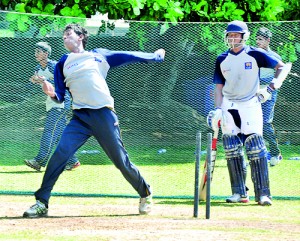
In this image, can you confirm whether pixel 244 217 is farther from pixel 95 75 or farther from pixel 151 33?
pixel 151 33

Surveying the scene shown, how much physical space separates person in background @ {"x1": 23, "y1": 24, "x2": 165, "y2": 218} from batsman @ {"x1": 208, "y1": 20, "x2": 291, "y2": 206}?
1.40m

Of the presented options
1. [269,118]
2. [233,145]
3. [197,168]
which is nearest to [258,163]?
[233,145]

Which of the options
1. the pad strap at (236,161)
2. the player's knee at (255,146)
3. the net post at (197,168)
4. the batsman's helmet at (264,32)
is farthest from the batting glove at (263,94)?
the net post at (197,168)

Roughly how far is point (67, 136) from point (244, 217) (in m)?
1.93

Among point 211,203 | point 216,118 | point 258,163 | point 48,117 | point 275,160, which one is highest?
point 48,117

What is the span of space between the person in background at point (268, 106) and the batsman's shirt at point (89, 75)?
301 centimetres

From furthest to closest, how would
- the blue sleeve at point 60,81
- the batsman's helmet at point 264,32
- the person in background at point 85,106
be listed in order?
the batsman's helmet at point 264,32 → the blue sleeve at point 60,81 → the person in background at point 85,106

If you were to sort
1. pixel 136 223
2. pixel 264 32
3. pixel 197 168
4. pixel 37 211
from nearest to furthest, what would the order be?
pixel 136 223 < pixel 197 168 < pixel 37 211 < pixel 264 32

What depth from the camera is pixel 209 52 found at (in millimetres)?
14898

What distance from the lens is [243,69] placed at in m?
12.8

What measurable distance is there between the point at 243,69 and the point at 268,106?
2403 mm

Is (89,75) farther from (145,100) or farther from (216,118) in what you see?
(145,100)

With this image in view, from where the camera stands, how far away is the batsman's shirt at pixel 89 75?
37.8 feet

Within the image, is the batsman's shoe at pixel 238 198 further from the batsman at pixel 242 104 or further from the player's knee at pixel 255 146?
the player's knee at pixel 255 146
